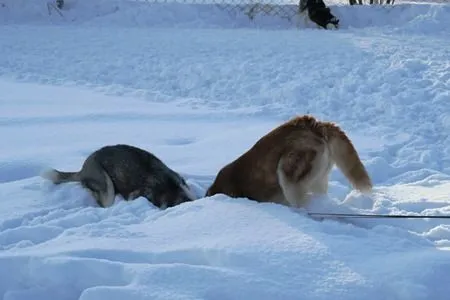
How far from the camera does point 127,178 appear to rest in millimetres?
5797

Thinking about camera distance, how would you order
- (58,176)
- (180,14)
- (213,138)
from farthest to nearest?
1. (180,14)
2. (213,138)
3. (58,176)

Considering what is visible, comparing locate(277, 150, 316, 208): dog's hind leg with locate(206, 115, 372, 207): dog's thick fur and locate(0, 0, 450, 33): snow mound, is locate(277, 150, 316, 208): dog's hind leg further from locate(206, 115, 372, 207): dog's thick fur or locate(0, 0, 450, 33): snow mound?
locate(0, 0, 450, 33): snow mound

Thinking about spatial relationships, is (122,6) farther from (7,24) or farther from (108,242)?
(108,242)

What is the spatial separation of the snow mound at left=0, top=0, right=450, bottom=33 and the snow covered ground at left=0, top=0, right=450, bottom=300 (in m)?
0.06

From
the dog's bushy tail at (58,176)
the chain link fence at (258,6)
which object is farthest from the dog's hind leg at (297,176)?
the chain link fence at (258,6)

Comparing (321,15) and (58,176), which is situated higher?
(321,15)

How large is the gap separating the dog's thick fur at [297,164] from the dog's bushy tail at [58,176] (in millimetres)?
1590

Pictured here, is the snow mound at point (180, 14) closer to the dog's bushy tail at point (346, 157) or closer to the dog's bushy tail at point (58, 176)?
the dog's bushy tail at point (58, 176)

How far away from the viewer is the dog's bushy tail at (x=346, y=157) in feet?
16.2

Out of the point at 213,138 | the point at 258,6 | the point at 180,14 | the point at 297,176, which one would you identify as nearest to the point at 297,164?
the point at 297,176

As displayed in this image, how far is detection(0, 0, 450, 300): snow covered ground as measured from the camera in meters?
3.60

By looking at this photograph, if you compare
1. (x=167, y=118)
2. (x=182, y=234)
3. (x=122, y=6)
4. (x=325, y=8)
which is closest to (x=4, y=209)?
(x=182, y=234)

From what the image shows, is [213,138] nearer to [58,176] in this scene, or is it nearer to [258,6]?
[58,176]

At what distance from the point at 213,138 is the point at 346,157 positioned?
2930mm
